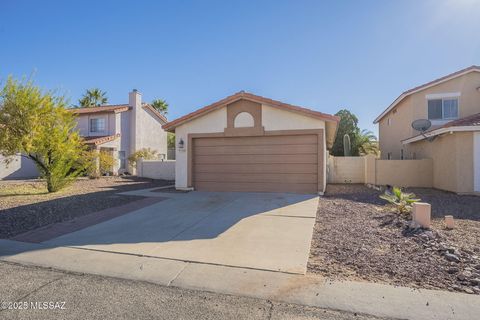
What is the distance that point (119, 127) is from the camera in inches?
928

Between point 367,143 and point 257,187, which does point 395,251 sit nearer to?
point 257,187

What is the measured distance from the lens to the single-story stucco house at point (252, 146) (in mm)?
10812

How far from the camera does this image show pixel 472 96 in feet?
49.3

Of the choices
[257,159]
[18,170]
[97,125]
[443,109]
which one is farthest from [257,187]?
[18,170]

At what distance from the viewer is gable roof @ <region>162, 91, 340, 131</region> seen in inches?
414

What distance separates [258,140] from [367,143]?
69.0ft

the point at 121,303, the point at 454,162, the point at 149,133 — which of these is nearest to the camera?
the point at 121,303

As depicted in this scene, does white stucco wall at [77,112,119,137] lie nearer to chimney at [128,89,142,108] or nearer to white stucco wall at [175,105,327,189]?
chimney at [128,89,142,108]

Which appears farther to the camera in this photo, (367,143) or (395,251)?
(367,143)

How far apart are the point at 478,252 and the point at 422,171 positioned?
1140cm

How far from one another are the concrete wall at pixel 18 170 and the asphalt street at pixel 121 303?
21.7m

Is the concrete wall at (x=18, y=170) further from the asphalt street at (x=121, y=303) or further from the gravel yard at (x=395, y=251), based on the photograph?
the gravel yard at (x=395, y=251)

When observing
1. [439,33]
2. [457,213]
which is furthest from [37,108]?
[439,33]

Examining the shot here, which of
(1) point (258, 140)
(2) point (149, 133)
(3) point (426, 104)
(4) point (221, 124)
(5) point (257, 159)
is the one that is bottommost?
(5) point (257, 159)
